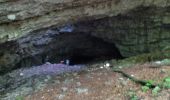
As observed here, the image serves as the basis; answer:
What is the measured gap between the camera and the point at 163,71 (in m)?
9.72

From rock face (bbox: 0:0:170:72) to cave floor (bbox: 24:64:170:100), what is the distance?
1766 millimetres

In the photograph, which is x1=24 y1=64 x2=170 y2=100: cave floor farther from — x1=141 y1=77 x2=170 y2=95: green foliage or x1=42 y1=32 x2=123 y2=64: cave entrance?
x1=42 y1=32 x2=123 y2=64: cave entrance

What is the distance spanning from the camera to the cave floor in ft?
28.3

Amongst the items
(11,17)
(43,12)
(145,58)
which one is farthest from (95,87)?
(145,58)

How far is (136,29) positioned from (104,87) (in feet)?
13.3

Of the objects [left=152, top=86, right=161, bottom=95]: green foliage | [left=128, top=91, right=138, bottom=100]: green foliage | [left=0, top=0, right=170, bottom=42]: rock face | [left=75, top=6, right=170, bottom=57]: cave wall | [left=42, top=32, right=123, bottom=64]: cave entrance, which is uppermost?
[left=0, top=0, right=170, bottom=42]: rock face

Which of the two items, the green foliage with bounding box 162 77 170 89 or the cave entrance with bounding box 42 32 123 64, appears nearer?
the green foliage with bounding box 162 77 170 89

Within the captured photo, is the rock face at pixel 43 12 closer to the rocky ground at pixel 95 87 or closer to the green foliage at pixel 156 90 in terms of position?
the rocky ground at pixel 95 87

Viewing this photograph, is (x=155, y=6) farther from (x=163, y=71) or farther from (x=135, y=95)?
(x=135, y=95)

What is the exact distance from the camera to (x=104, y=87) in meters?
9.31

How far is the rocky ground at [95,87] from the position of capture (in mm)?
8688

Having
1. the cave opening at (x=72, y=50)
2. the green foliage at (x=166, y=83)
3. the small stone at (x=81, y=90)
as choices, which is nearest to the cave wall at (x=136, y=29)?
the cave opening at (x=72, y=50)

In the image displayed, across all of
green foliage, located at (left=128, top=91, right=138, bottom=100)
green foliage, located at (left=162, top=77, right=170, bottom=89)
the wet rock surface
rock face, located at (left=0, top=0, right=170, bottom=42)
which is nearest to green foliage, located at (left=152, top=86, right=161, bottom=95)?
green foliage, located at (left=162, top=77, right=170, bottom=89)

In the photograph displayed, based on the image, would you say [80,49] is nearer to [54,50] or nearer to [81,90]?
[54,50]
